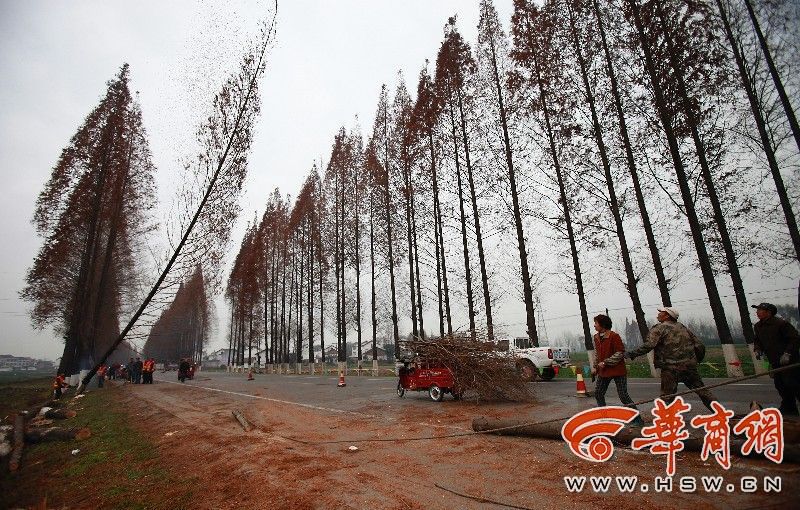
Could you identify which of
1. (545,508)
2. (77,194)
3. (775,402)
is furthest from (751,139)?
(77,194)

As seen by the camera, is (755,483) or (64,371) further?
(64,371)

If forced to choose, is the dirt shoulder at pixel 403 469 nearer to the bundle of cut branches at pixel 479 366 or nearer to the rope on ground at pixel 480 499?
the rope on ground at pixel 480 499

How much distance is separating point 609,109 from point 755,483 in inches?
624

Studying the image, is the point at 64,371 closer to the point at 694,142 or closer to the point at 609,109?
the point at 609,109

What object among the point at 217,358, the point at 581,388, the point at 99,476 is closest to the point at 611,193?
the point at 581,388

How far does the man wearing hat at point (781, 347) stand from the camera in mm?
5070

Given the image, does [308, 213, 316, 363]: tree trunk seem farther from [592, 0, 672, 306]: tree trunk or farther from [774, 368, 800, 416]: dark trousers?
[774, 368, 800, 416]: dark trousers

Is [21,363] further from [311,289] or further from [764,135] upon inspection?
[764,135]

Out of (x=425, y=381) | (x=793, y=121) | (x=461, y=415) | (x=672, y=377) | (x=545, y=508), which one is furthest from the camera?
(x=425, y=381)

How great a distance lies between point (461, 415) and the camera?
27.5ft

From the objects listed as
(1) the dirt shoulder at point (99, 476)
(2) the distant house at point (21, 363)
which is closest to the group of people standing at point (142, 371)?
(1) the dirt shoulder at point (99, 476)

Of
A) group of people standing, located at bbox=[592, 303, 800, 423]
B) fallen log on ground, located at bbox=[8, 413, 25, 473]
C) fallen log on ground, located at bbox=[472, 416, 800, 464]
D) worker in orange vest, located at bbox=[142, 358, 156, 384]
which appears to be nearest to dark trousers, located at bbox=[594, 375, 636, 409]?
group of people standing, located at bbox=[592, 303, 800, 423]

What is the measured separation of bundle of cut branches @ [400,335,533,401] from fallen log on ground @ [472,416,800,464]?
3721mm

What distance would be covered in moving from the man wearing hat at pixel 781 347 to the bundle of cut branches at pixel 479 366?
17.2 ft
